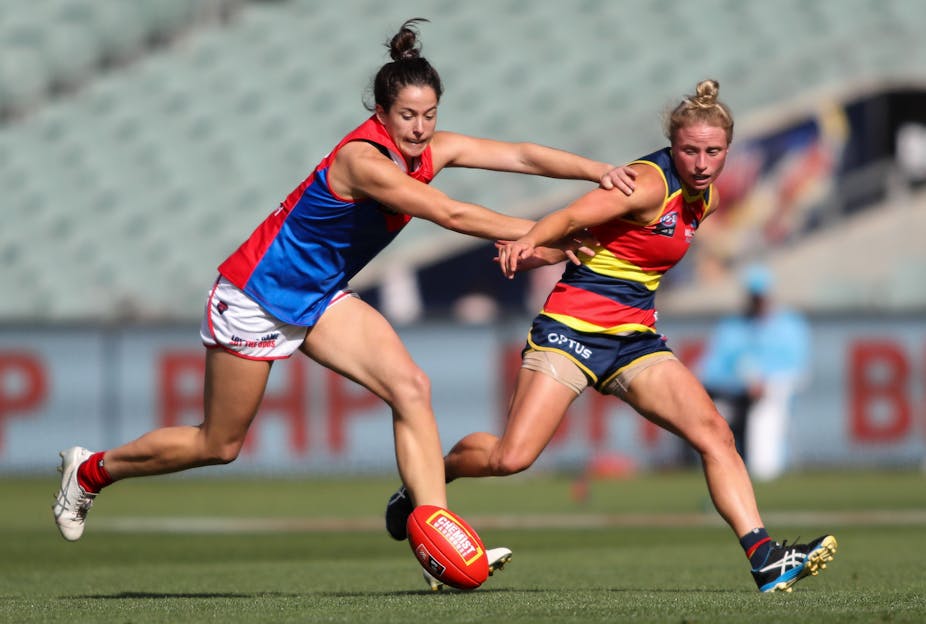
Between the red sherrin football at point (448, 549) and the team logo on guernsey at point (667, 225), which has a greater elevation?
the team logo on guernsey at point (667, 225)

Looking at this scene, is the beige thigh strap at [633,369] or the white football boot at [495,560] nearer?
the white football boot at [495,560]

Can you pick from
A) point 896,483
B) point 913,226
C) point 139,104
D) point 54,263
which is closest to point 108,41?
point 139,104

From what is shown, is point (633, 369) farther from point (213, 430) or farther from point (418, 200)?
point (213, 430)

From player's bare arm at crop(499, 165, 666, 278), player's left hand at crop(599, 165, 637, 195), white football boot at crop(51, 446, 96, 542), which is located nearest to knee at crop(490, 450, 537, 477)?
Answer: player's bare arm at crop(499, 165, 666, 278)

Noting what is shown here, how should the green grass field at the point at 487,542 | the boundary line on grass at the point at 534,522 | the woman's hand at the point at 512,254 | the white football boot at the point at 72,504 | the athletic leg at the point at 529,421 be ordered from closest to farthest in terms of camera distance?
the green grass field at the point at 487,542, the woman's hand at the point at 512,254, the athletic leg at the point at 529,421, the white football boot at the point at 72,504, the boundary line on grass at the point at 534,522

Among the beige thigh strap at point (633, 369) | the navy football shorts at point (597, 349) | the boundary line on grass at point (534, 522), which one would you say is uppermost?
the navy football shorts at point (597, 349)

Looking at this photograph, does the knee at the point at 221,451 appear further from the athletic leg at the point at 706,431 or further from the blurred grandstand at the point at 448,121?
the blurred grandstand at the point at 448,121

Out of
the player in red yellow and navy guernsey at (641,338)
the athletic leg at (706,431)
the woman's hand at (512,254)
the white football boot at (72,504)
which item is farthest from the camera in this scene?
the white football boot at (72,504)

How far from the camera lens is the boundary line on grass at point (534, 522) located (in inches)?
476

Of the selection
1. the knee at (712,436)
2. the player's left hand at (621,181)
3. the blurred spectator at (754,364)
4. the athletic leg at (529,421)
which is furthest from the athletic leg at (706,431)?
the blurred spectator at (754,364)

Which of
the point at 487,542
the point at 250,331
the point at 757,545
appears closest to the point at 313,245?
the point at 250,331

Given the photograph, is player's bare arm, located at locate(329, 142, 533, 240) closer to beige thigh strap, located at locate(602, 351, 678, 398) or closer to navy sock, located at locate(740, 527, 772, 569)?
beige thigh strap, located at locate(602, 351, 678, 398)

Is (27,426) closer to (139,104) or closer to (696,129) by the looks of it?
(139,104)

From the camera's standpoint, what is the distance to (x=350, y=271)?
23.2ft
